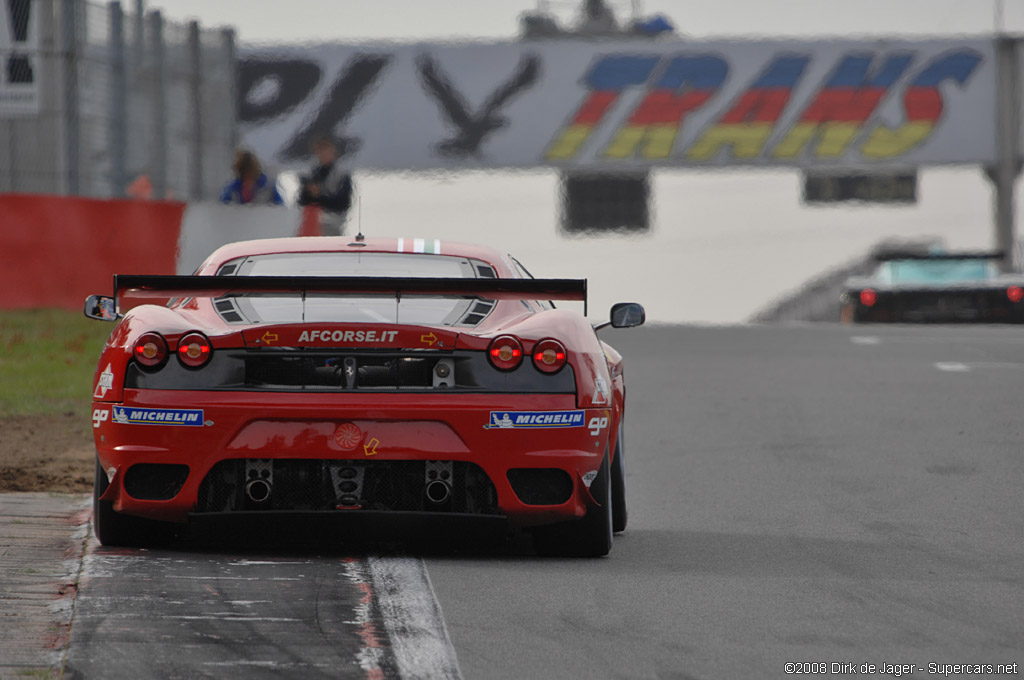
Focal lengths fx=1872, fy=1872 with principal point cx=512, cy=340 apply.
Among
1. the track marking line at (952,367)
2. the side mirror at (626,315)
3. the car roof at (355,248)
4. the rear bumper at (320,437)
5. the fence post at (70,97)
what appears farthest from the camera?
the fence post at (70,97)

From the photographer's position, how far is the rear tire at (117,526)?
230 inches

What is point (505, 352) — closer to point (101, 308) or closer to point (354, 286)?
point (354, 286)

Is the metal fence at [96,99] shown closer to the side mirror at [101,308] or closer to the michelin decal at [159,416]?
the side mirror at [101,308]

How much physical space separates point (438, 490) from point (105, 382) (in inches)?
42.6

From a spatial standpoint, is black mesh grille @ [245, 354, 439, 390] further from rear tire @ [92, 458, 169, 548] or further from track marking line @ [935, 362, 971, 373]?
track marking line @ [935, 362, 971, 373]

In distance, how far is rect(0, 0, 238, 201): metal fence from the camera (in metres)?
19.8

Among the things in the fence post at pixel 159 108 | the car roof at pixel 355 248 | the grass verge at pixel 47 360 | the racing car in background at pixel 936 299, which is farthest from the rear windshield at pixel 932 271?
the car roof at pixel 355 248

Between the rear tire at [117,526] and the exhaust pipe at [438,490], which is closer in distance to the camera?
the exhaust pipe at [438,490]

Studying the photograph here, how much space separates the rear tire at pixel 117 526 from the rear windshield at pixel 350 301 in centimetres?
67

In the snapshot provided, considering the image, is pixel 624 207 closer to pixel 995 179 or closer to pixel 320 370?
pixel 995 179

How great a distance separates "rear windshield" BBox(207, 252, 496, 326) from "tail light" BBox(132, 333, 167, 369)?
0.75ft

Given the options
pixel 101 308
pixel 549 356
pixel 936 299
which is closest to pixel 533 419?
pixel 549 356

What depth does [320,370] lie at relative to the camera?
568cm

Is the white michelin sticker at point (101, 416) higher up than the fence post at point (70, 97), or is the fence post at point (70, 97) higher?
the fence post at point (70, 97)
